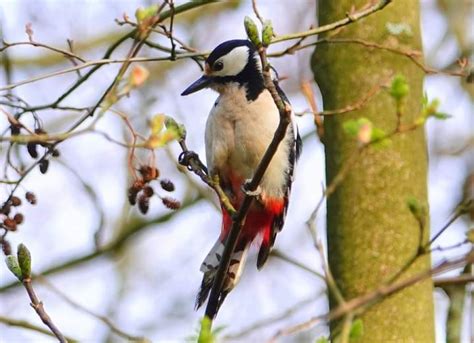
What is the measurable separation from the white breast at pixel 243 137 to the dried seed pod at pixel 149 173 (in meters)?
1.21

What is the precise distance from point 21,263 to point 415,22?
6.94 feet

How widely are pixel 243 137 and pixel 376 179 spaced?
0.77 metres

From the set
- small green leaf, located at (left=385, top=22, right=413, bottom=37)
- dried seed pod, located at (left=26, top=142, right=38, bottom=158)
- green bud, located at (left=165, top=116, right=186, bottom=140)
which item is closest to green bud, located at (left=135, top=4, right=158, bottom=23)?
green bud, located at (left=165, top=116, right=186, bottom=140)

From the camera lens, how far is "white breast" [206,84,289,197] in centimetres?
448

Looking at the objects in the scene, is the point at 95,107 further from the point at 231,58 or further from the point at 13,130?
the point at 231,58

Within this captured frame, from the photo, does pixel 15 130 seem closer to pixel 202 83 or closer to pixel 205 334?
pixel 205 334

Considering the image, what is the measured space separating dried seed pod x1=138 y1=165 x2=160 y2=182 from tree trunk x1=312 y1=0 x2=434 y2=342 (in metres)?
0.87

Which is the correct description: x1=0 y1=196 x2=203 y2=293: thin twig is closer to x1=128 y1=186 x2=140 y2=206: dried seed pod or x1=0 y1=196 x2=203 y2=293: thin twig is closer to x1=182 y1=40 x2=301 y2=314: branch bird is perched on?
x1=182 y1=40 x2=301 y2=314: branch bird is perched on

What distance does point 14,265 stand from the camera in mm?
3020

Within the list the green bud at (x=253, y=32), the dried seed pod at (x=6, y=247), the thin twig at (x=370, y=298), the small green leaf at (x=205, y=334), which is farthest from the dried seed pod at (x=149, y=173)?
the thin twig at (x=370, y=298)

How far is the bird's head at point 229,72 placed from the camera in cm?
468

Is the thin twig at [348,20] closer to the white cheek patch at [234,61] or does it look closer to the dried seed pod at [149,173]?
the dried seed pod at [149,173]

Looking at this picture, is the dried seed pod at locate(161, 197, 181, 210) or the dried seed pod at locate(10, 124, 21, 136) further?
the dried seed pod at locate(161, 197, 181, 210)

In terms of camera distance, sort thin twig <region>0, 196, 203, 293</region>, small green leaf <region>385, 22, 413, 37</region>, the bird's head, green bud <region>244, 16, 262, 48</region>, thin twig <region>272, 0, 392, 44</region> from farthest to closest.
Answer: thin twig <region>0, 196, 203, 293</region>
the bird's head
small green leaf <region>385, 22, 413, 37</region>
thin twig <region>272, 0, 392, 44</region>
green bud <region>244, 16, 262, 48</region>
